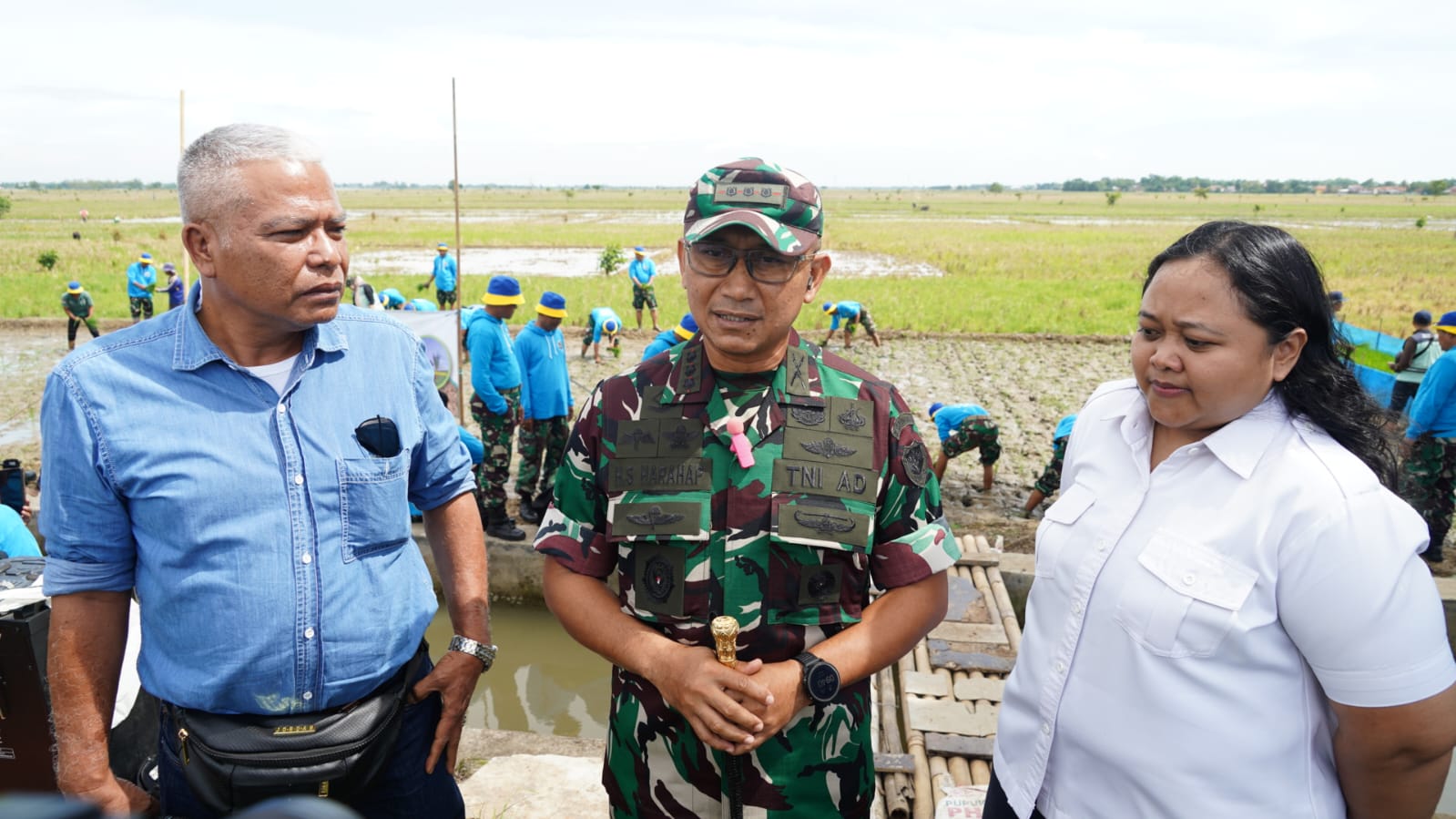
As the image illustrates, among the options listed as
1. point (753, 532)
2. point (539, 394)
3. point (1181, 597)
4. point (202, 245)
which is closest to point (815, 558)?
point (753, 532)

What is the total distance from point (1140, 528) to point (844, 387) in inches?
25.9

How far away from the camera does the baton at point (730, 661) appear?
5.52 ft

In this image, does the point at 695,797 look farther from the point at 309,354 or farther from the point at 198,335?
the point at 198,335

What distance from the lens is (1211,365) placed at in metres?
1.65

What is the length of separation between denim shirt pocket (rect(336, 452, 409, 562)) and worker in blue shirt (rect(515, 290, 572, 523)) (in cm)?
527

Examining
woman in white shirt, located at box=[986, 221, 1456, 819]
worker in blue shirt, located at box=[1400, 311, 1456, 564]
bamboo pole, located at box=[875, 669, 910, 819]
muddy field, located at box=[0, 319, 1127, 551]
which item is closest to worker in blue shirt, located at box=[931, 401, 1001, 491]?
muddy field, located at box=[0, 319, 1127, 551]

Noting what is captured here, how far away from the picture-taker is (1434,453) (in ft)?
22.1

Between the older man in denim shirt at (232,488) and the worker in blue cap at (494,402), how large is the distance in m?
4.94

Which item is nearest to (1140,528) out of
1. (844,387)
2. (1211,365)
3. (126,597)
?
(1211,365)

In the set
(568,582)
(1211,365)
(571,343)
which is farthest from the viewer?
(571,343)

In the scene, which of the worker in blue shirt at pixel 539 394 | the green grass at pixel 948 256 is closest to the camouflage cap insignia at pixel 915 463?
the worker in blue shirt at pixel 539 394

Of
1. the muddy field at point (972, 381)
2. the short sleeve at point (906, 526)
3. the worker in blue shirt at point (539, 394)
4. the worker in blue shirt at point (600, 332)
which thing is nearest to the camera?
the short sleeve at point (906, 526)

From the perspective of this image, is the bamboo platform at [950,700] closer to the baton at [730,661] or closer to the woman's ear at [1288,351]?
the baton at [730,661]

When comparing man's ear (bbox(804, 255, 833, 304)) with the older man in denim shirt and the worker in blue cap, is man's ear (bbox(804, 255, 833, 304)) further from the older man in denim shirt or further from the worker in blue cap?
the worker in blue cap
